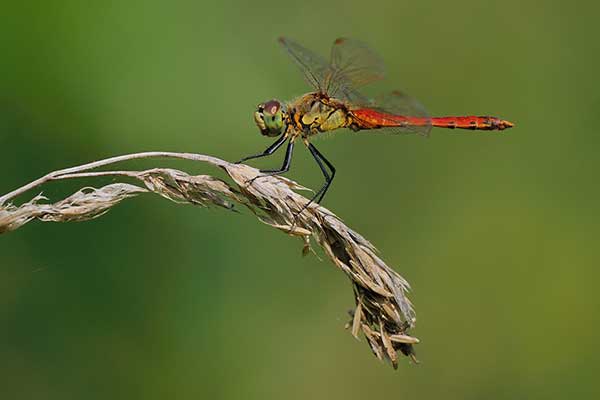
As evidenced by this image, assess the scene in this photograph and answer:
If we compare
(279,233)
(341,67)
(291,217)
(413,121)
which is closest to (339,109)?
(341,67)

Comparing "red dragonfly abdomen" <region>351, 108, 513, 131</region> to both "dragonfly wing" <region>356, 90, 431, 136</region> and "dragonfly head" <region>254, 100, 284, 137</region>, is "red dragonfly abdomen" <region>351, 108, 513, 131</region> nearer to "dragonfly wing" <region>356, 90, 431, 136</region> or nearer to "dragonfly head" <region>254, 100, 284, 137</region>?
"dragonfly wing" <region>356, 90, 431, 136</region>

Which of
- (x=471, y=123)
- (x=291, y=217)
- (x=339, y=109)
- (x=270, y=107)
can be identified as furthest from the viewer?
(x=471, y=123)

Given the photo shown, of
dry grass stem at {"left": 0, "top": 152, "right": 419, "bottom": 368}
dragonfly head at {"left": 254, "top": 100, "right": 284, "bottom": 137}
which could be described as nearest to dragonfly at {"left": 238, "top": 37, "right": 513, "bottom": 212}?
dragonfly head at {"left": 254, "top": 100, "right": 284, "bottom": 137}

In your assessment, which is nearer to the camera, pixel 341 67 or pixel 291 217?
pixel 291 217

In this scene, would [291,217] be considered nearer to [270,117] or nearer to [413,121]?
[270,117]

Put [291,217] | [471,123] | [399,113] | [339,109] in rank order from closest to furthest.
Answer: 1. [291,217]
2. [399,113]
3. [339,109]
4. [471,123]

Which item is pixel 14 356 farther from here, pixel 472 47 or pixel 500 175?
pixel 472 47

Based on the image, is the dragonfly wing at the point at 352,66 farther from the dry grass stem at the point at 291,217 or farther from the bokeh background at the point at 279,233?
the dry grass stem at the point at 291,217

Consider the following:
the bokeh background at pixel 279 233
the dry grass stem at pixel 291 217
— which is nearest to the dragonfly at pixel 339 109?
the bokeh background at pixel 279 233
